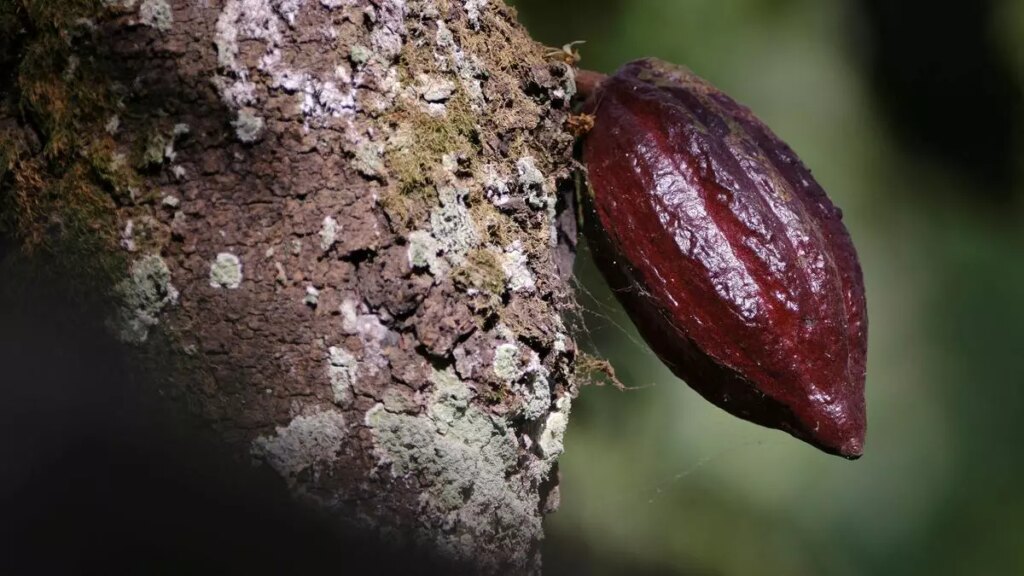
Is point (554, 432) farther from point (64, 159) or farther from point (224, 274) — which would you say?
point (64, 159)

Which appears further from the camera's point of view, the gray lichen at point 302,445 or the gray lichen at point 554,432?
the gray lichen at point 554,432

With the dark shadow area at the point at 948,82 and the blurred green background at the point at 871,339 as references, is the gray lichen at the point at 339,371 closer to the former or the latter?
the blurred green background at the point at 871,339

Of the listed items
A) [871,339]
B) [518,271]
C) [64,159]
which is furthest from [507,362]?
[871,339]

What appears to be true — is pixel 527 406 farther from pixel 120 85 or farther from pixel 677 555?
pixel 677 555

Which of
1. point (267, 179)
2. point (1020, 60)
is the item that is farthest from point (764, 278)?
point (1020, 60)

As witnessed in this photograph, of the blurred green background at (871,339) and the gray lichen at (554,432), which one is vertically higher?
the blurred green background at (871,339)

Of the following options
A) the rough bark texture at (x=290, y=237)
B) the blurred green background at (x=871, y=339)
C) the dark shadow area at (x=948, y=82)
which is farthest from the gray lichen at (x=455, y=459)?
the dark shadow area at (x=948, y=82)
